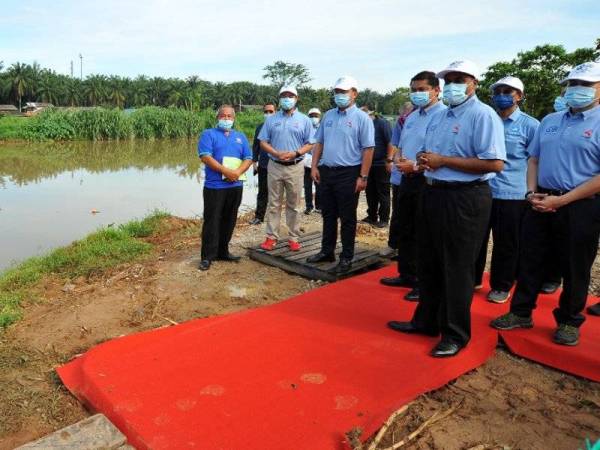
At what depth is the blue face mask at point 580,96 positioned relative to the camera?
107 inches

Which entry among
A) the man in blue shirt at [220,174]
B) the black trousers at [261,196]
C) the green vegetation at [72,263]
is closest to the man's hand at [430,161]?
the man in blue shirt at [220,174]

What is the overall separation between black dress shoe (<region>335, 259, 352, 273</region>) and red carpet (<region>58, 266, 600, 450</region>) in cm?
91

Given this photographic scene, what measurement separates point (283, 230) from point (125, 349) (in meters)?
3.84

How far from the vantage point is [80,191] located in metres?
11.6

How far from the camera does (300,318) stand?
3371 mm

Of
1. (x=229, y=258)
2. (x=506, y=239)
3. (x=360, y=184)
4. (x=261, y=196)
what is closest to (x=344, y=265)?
(x=360, y=184)

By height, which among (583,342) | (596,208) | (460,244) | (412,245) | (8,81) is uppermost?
(8,81)

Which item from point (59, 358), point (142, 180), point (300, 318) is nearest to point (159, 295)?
point (59, 358)

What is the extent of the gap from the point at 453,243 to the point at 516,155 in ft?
4.30

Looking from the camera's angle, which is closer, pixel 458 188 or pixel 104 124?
pixel 458 188

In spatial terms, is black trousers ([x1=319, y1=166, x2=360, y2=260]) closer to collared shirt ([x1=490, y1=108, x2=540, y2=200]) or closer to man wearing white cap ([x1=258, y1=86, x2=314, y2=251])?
man wearing white cap ([x1=258, y1=86, x2=314, y2=251])

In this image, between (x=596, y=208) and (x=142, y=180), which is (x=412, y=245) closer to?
(x=596, y=208)

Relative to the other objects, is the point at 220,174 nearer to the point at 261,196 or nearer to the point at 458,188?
the point at 261,196

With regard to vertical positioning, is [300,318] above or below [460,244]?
below
